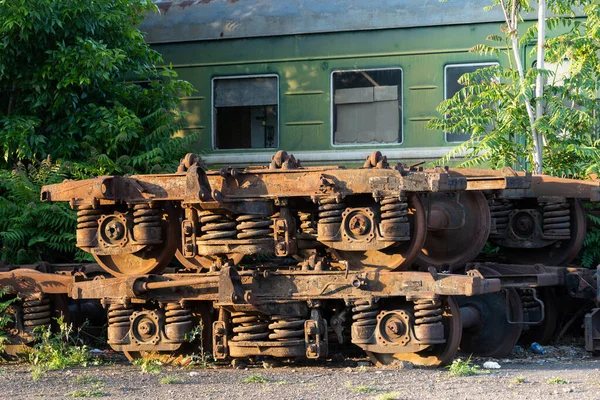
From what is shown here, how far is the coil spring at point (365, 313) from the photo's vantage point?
8469 mm

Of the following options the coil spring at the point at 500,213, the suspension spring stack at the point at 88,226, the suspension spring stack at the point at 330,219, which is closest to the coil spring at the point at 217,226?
the suspension spring stack at the point at 330,219

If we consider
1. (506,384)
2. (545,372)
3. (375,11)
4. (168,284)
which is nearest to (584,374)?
(545,372)

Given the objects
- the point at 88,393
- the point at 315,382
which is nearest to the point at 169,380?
the point at 88,393

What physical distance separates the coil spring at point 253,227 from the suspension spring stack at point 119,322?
1294mm

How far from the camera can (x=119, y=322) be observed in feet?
30.3

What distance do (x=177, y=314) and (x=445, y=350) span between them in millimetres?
2328

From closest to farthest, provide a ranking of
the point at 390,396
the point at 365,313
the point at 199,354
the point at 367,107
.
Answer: the point at 390,396 → the point at 365,313 → the point at 199,354 → the point at 367,107

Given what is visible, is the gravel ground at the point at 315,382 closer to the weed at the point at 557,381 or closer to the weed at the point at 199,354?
the weed at the point at 557,381

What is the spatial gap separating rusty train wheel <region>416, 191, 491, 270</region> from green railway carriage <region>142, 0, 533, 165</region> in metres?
3.75

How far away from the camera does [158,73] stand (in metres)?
13.9

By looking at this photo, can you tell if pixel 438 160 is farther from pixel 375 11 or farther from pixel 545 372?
pixel 545 372

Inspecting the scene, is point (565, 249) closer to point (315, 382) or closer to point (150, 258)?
point (315, 382)

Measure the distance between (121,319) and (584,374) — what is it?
399 cm

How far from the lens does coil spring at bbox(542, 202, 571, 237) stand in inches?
411
